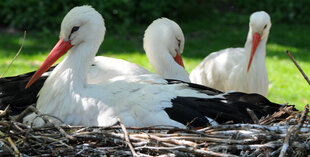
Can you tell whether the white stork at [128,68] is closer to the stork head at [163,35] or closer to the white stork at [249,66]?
the stork head at [163,35]

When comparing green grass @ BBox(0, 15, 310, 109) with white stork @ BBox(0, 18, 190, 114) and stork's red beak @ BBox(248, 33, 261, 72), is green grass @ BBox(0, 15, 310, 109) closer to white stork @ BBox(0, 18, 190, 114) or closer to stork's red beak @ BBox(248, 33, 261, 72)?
stork's red beak @ BBox(248, 33, 261, 72)

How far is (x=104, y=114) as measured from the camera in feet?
12.1

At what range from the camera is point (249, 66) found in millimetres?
5316

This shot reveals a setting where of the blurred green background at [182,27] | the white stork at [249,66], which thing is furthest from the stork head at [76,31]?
the blurred green background at [182,27]

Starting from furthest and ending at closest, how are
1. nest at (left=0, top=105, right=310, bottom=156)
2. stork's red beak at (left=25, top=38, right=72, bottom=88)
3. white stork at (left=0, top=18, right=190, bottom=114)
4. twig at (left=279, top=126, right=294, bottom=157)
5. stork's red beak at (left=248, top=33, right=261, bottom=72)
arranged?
1. stork's red beak at (left=248, top=33, right=261, bottom=72)
2. white stork at (left=0, top=18, right=190, bottom=114)
3. stork's red beak at (left=25, top=38, right=72, bottom=88)
4. nest at (left=0, top=105, right=310, bottom=156)
5. twig at (left=279, top=126, right=294, bottom=157)

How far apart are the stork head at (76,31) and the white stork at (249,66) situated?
192cm

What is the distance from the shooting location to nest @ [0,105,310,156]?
9.89 feet

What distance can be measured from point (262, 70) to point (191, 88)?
68.6 inches

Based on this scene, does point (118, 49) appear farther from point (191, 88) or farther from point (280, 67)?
point (191, 88)

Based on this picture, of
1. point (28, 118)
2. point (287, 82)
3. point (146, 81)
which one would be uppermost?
point (146, 81)

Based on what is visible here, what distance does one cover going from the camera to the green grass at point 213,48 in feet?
25.2

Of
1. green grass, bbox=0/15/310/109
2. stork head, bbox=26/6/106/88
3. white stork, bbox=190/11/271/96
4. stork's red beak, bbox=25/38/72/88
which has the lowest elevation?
green grass, bbox=0/15/310/109

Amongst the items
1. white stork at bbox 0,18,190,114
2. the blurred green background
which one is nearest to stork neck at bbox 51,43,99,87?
white stork at bbox 0,18,190,114

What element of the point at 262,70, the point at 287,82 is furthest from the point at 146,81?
the point at 287,82
